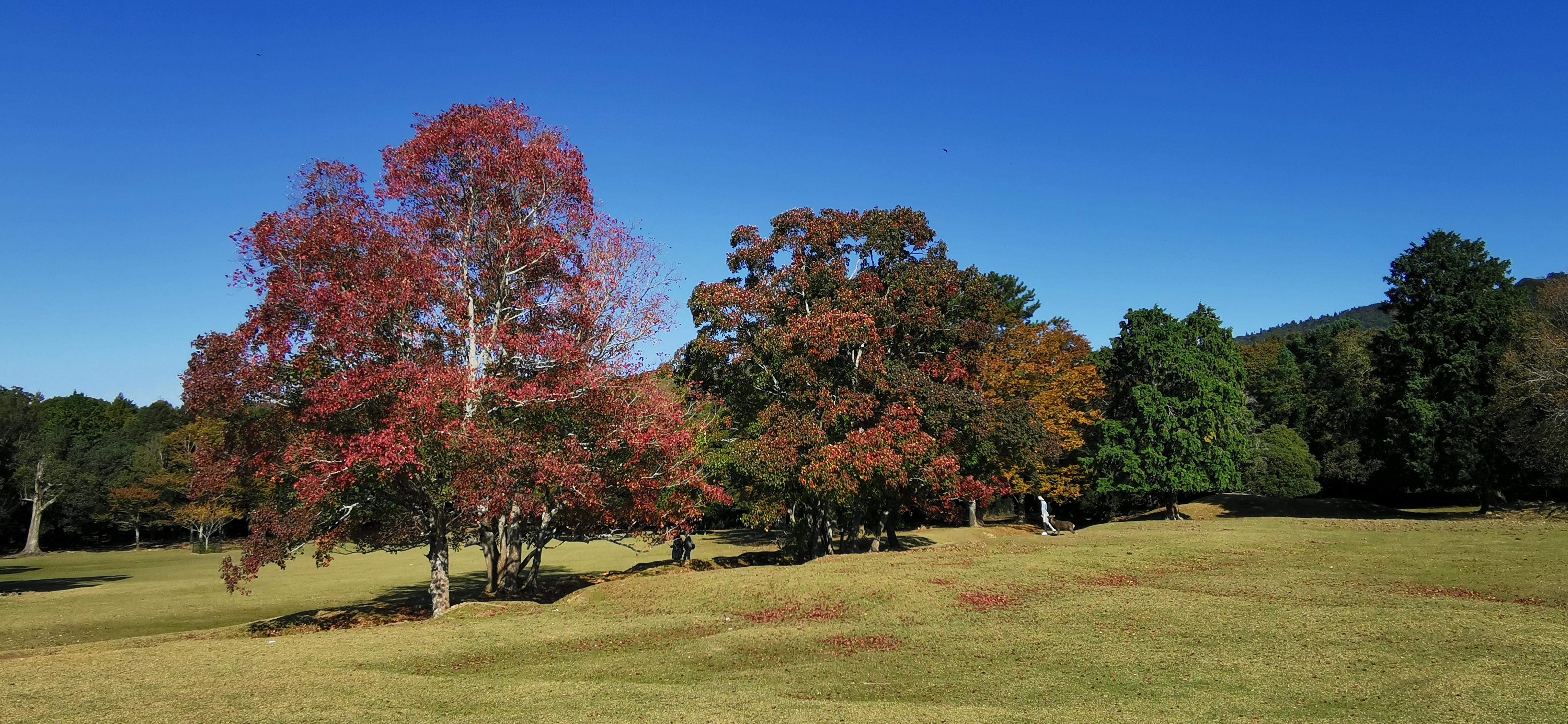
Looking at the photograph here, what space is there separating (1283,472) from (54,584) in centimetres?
7354

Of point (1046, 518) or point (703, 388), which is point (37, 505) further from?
point (1046, 518)

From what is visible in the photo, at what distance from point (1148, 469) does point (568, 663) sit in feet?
130

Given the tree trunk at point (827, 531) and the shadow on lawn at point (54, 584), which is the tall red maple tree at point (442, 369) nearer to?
the tree trunk at point (827, 531)

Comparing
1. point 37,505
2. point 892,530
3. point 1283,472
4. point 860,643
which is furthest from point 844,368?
point 37,505

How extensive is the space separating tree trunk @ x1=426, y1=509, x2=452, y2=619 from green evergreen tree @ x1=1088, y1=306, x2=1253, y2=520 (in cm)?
3652

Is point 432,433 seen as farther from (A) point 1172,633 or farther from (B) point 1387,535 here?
(B) point 1387,535

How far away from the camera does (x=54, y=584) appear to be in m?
44.1

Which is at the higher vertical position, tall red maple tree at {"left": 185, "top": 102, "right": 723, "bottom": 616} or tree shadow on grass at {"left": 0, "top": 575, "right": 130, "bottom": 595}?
tall red maple tree at {"left": 185, "top": 102, "right": 723, "bottom": 616}

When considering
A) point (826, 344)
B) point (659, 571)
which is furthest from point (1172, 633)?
point (659, 571)

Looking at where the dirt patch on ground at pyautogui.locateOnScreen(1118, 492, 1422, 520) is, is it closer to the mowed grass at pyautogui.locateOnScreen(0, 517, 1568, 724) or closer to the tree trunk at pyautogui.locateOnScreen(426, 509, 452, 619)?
the mowed grass at pyautogui.locateOnScreen(0, 517, 1568, 724)

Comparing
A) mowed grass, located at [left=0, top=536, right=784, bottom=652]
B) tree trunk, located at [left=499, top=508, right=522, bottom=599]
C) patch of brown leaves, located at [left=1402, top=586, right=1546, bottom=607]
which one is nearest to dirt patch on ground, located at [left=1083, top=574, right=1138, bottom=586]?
patch of brown leaves, located at [left=1402, top=586, right=1546, bottom=607]

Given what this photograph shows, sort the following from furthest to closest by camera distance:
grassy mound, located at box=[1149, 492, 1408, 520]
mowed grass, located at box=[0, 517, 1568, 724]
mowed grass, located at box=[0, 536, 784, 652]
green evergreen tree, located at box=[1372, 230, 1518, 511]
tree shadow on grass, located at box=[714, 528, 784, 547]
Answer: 1. tree shadow on grass, located at box=[714, 528, 784, 547]
2. grassy mound, located at box=[1149, 492, 1408, 520]
3. green evergreen tree, located at box=[1372, 230, 1518, 511]
4. mowed grass, located at box=[0, 536, 784, 652]
5. mowed grass, located at box=[0, 517, 1568, 724]

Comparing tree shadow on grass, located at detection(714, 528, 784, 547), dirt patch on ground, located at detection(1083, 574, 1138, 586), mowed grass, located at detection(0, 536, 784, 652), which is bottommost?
tree shadow on grass, located at detection(714, 528, 784, 547)

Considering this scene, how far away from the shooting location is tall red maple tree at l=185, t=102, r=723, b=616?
19797mm
